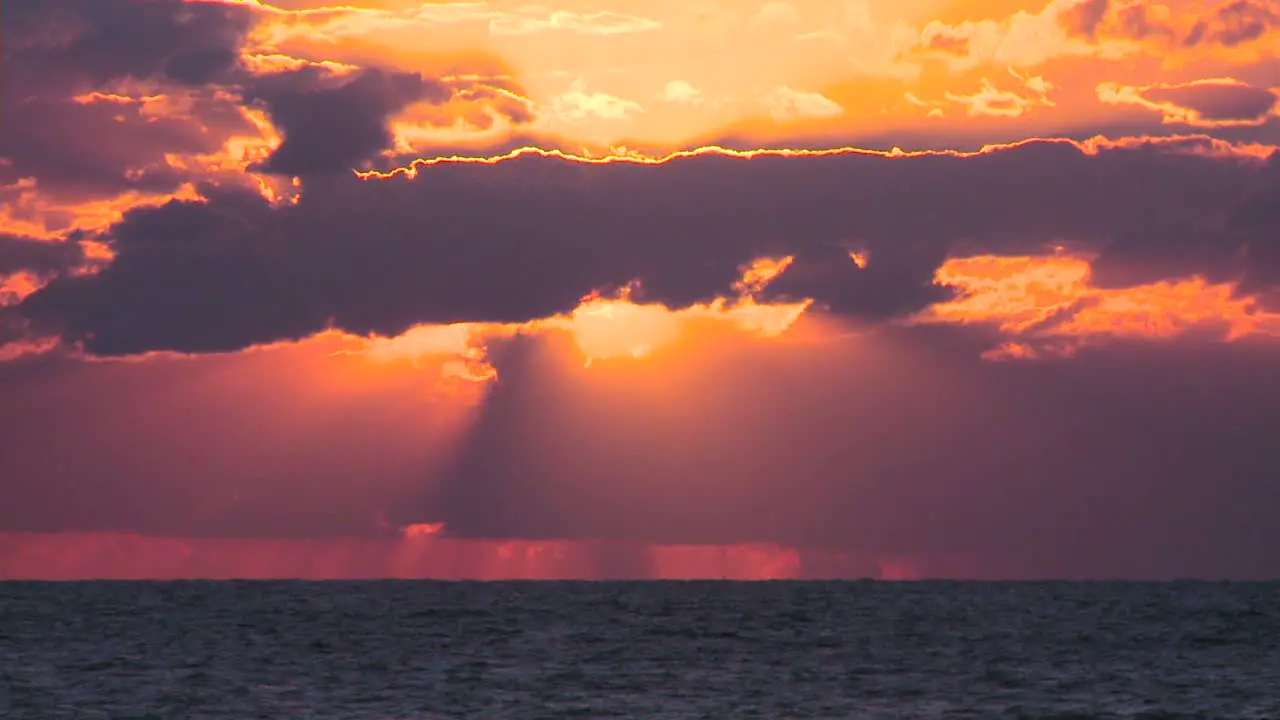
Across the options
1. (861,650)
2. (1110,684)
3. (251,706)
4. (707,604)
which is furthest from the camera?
(707,604)

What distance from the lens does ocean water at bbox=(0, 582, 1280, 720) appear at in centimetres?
6912

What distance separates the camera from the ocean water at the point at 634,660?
69125 millimetres

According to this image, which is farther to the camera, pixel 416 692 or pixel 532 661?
pixel 532 661

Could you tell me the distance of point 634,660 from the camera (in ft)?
299

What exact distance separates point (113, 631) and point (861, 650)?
48.9m

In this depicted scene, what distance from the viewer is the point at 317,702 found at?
70.2 metres

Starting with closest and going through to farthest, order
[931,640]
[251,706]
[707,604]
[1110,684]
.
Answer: [251,706] → [1110,684] → [931,640] → [707,604]

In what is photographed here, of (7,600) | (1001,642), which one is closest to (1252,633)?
(1001,642)

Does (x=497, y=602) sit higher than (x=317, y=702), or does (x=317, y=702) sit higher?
(x=497, y=602)

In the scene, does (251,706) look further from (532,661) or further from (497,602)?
(497,602)

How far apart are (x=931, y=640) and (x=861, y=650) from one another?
9.36 m

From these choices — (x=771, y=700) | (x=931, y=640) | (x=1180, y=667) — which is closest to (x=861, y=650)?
(x=931, y=640)

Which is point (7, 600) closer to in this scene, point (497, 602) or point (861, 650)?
point (497, 602)

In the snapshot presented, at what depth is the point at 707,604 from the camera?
156 metres
